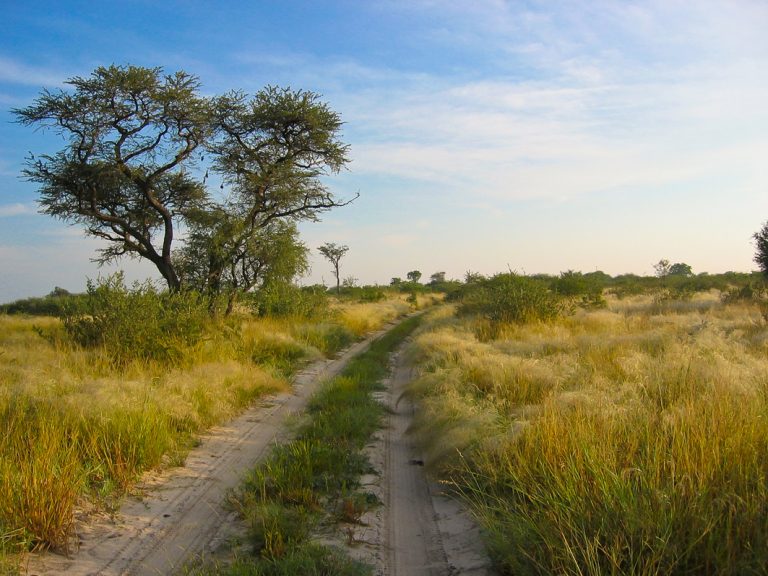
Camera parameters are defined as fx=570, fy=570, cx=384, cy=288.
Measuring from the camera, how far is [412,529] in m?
4.67

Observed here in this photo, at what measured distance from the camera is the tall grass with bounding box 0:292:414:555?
4027 mm

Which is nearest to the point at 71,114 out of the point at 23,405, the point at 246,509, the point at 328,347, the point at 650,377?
the point at 328,347

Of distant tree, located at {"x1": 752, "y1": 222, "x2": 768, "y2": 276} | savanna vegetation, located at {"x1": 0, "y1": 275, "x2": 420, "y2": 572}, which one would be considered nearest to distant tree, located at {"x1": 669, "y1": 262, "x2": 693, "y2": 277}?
distant tree, located at {"x1": 752, "y1": 222, "x2": 768, "y2": 276}

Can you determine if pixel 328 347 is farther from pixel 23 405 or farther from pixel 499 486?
pixel 499 486

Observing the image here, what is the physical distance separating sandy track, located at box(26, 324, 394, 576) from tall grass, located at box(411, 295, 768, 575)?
6.82ft

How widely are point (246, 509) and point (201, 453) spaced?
2056 mm

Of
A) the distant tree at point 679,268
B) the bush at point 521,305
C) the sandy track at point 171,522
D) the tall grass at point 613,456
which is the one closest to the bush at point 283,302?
the bush at point 521,305

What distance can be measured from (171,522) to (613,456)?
11.2ft

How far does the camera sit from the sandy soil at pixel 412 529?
401 centimetres

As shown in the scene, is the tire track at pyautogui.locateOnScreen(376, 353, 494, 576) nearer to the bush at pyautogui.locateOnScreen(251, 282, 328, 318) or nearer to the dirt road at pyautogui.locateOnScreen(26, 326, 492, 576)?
the dirt road at pyautogui.locateOnScreen(26, 326, 492, 576)

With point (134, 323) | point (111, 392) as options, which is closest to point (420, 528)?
point (111, 392)

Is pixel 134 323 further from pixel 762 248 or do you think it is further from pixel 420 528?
pixel 762 248

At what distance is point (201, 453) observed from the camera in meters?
6.39

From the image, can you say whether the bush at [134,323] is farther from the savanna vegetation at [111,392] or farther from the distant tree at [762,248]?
the distant tree at [762,248]
